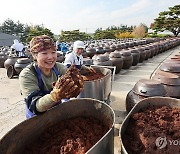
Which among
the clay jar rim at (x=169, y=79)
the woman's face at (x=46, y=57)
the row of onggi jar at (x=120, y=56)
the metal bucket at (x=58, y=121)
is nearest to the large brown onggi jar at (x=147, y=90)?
the clay jar rim at (x=169, y=79)

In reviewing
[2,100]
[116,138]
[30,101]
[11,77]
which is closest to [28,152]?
[30,101]

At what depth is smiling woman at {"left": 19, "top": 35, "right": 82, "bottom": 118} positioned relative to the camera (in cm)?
171

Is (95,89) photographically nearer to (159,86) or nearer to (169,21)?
(159,86)

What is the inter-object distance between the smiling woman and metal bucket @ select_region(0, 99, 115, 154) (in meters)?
0.10

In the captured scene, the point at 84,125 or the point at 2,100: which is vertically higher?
the point at 84,125

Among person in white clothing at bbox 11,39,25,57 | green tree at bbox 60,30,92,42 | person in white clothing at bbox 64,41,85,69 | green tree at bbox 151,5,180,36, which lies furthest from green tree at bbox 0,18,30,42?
person in white clothing at bbox 64,41,85,69

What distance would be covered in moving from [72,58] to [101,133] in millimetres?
2451

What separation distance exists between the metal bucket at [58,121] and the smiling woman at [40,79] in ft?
0.33

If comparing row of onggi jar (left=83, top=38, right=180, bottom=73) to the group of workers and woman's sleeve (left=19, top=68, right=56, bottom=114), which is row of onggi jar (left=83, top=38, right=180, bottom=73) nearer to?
the group of workers

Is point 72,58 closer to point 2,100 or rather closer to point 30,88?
point 30,88

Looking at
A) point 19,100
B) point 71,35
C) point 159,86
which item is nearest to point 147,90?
point 159,86

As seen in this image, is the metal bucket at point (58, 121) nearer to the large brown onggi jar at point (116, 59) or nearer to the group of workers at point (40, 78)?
the group of workers at point (40, 78)

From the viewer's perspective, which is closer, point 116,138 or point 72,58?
point 116,138

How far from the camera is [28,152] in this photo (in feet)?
5.35
